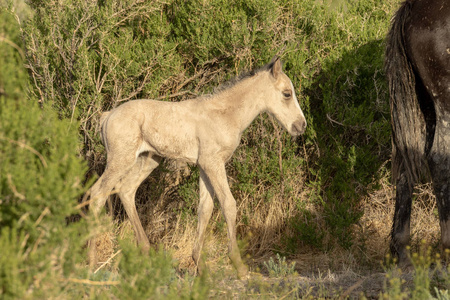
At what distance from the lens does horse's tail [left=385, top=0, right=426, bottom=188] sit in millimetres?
4895

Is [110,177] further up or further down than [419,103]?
further down

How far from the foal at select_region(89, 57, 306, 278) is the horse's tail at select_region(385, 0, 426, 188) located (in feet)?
3.09

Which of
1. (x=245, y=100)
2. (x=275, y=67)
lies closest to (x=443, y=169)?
(x=275, y=67)

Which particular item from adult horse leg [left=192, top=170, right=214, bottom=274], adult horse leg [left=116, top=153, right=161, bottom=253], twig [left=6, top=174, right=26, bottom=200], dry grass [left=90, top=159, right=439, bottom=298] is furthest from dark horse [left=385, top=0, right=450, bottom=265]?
twig [left=6, top=174, right=26, bottom=200]

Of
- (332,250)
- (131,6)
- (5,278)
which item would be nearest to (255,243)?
(332,250)

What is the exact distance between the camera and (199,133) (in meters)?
5.06

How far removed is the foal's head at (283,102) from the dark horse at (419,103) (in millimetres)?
941

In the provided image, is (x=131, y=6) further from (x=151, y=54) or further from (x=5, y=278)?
(x=5, y=278)

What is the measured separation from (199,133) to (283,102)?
3.01 ft

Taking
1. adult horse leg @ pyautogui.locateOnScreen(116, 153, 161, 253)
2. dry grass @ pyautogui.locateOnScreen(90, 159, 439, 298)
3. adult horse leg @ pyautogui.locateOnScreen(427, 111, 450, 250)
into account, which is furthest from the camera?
dry grass @ pyautogui.locateOnScreen(90, 159, 439, 298)

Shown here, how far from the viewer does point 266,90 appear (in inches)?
207

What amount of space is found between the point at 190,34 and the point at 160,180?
6.19ft

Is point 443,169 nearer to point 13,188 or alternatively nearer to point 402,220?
point 402,220

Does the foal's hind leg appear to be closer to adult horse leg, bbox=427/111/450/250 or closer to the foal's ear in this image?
the foal's ear
